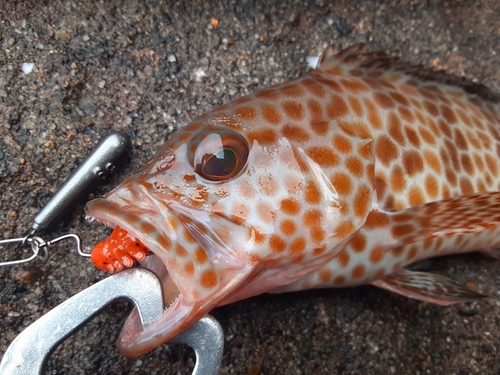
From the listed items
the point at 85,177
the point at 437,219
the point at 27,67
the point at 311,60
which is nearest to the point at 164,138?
the point at 85,177

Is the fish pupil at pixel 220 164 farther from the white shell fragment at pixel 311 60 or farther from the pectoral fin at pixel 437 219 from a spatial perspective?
the white shell fragment at pixel 311 60

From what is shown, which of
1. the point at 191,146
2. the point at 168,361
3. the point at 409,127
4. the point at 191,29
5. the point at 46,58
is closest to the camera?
the point at 191,146

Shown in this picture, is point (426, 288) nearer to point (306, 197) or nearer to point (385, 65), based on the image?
point (306, 197)

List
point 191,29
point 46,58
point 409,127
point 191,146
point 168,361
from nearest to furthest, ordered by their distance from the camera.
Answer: point 191,146, point 168,361, point 409,127, point 46,58, point 191,29

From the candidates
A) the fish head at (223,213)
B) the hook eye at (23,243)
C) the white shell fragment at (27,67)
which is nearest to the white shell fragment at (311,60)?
the fish head at (223,213)

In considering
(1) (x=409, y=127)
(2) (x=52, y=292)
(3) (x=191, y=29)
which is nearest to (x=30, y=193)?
(2) (x=52, y=292)

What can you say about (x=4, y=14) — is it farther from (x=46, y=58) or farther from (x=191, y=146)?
(x=191, y=146)
